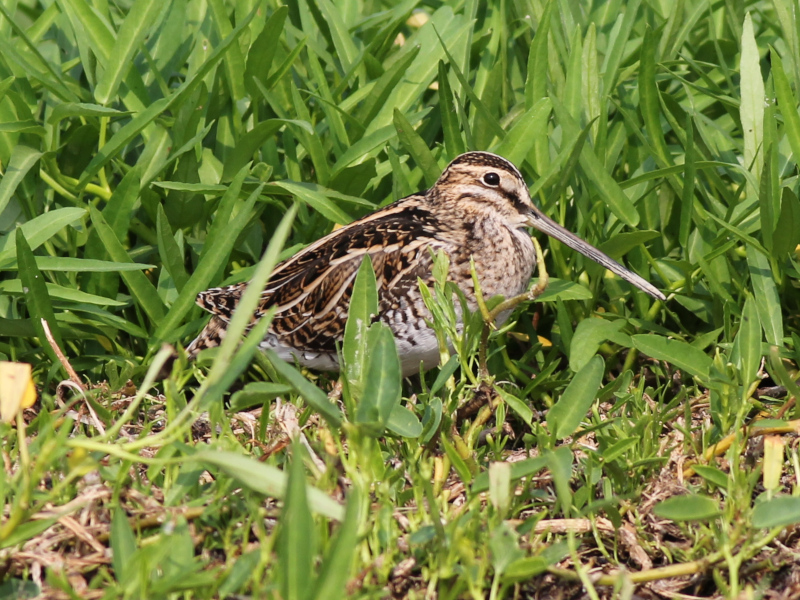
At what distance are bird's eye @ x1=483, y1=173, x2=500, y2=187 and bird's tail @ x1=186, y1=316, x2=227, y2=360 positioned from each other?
98 centimetres

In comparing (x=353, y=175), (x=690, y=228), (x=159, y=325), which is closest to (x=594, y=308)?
(x=690, y=228)

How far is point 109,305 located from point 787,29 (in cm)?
247

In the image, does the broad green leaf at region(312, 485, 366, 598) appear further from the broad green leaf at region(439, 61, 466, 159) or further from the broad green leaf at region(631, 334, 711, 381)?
the broad green leaf at region(439, 61, 466, 159)

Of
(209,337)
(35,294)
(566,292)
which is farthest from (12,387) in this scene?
(566,292)

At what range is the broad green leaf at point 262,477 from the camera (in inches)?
73.7

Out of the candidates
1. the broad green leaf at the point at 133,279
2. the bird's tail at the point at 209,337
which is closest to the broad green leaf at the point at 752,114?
the bird's tail at the point at 209,337

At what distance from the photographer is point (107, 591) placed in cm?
196

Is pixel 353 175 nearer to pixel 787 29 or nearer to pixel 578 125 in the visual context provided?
pixel 578 125

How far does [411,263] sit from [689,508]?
1425 millimetres

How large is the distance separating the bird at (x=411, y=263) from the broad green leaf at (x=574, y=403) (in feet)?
2.47

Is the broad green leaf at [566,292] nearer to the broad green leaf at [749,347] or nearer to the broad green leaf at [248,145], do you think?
the broad green leaf at [749,347]

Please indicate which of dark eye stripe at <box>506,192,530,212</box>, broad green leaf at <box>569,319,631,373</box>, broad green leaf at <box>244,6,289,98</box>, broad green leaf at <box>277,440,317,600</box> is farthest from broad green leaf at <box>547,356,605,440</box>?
broad green leaf at <box>244,6,289,98</box>

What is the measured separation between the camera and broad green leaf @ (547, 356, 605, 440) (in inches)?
98.2

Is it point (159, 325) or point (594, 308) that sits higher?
point (159, 325)
